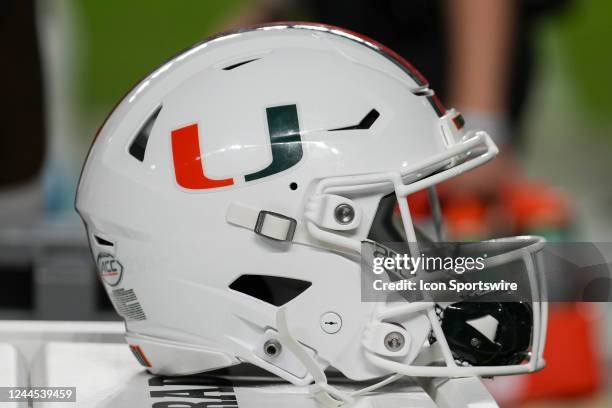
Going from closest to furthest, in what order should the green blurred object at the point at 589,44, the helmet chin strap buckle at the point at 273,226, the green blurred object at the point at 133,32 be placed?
the helmet chin strap buckle at the point at 273,226, the green blurred object at the point at 133,32, the green blurred object at the point at 589,44

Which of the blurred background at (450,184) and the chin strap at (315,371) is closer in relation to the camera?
the chin strap at (315,371)

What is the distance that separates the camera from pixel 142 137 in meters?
1.29

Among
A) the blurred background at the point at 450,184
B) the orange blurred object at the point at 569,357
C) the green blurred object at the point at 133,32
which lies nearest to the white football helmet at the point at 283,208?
the blurred background at the point at 450,184

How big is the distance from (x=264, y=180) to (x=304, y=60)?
16cm

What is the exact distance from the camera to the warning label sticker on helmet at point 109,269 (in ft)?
4.29

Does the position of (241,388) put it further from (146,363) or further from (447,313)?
(447,313)

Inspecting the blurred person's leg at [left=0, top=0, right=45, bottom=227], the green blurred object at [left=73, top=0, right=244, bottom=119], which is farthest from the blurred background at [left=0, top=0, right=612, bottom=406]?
the green blurred object at [left=73, top=0, right=244, bottom=119]

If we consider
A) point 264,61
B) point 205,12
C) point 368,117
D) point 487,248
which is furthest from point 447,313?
point 205,12

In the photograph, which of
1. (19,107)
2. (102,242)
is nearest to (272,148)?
(102,242)

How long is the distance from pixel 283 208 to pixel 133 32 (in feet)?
12.7

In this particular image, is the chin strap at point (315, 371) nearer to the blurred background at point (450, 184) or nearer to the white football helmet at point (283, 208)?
the white football helmet at point (283, 208)

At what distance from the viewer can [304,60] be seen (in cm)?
129

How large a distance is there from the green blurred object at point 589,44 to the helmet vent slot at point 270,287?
155 inches

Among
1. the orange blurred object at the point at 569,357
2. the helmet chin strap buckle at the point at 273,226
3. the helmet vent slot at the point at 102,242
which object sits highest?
the orange blurred object at the point at 569,357
